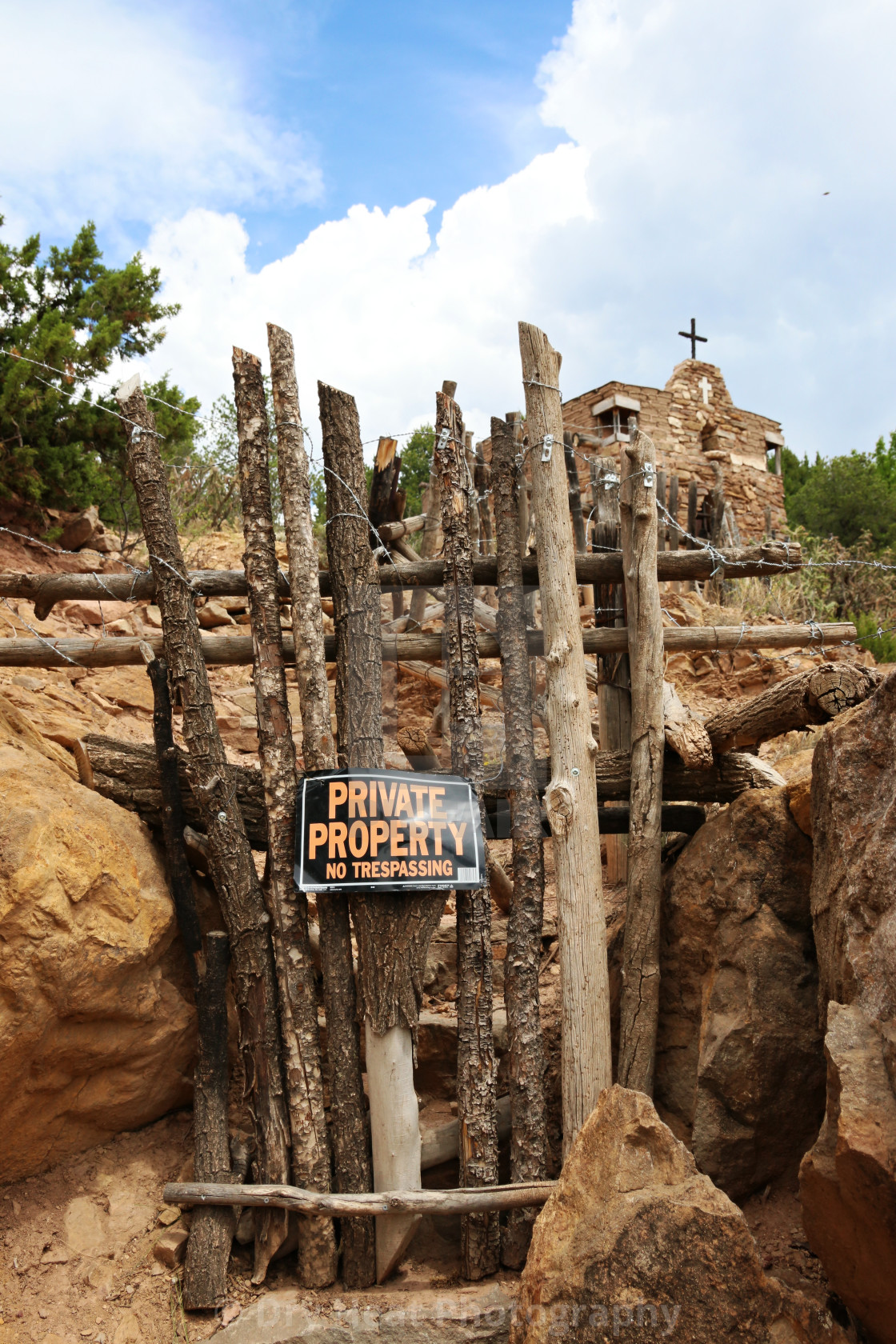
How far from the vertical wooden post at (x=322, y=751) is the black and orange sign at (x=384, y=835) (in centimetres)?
14

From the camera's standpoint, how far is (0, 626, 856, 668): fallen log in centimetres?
381

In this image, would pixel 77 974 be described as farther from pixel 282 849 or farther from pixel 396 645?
pixel 396 645

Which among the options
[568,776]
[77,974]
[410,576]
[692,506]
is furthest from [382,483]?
[692,506]

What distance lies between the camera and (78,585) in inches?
152

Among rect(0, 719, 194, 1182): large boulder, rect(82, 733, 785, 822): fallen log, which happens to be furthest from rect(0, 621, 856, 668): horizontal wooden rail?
rect(0, 719, 194, 1182): large boulder

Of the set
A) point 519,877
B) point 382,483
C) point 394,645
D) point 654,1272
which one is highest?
point 382,483

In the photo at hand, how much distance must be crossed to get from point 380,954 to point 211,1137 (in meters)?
0.92

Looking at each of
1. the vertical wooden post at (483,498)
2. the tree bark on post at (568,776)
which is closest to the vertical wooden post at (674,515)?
the vertical wooden post at (483,498)

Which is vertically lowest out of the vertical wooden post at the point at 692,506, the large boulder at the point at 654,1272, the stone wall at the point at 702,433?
the large boulder at the point at 654,1272

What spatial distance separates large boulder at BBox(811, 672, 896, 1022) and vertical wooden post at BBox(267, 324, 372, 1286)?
1.69 m

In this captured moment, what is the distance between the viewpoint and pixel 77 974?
3029 mm

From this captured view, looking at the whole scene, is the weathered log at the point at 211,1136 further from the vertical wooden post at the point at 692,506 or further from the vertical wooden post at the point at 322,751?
the vertical wooden post at the point at 692,506

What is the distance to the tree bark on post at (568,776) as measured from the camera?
3291mm

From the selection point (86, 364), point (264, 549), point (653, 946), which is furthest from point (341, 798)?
point (86, 364)
